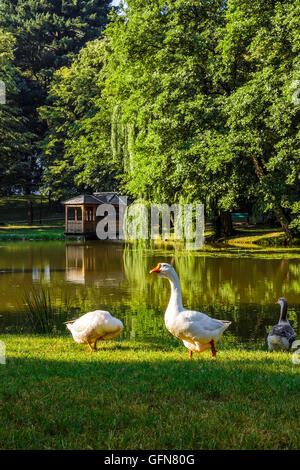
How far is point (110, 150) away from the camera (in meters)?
33.0

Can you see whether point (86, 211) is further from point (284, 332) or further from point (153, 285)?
point (284, 332)

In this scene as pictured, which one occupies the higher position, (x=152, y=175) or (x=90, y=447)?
(x=152, y=175)

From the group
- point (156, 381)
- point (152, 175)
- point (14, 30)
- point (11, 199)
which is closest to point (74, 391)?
point (156, 381)

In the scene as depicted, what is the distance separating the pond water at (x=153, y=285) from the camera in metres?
10.9

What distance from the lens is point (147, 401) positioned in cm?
442

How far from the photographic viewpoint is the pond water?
10.9m

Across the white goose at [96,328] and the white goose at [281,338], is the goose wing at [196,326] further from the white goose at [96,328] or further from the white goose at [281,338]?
the white goose at [281,338]

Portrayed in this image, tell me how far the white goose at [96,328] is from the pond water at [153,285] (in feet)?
6.94

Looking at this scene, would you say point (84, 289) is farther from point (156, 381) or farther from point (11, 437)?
point (11, 437)

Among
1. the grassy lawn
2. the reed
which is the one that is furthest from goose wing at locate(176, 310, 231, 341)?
the grassy lawn

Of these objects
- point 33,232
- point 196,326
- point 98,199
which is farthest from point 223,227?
point 196,326

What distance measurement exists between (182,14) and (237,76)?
5108 mm

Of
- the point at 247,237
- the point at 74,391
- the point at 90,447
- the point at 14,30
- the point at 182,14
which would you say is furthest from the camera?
the point at 14,30

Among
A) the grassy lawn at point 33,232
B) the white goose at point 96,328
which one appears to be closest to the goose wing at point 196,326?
the white goose at point 96,328
